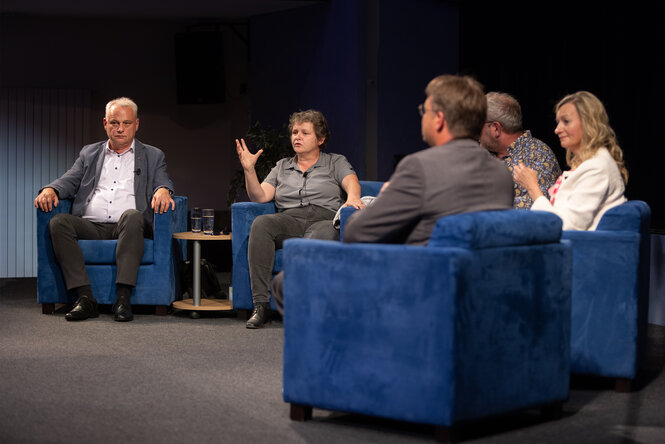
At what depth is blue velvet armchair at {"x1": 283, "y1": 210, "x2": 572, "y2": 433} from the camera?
8.52 ft

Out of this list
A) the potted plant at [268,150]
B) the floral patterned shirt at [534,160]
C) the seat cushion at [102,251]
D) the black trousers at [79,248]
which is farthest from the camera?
the potted plant at [268,150]

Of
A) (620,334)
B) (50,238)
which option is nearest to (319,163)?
(50,238)

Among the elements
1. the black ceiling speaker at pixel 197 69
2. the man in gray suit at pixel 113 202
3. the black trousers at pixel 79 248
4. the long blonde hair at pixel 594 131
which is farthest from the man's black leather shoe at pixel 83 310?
the black ceiling speaker at pixel 197 69

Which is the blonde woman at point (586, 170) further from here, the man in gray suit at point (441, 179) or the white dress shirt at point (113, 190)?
the white dress shirt at point (113, 190)

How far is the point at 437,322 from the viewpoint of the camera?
8.49 ft

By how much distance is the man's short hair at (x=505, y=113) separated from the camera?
4262 millimetres

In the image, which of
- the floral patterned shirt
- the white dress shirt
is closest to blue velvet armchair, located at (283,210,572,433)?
the floral patterned shirt

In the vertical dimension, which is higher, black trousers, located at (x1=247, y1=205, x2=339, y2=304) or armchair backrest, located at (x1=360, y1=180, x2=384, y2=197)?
armchair backrest, located at (x1=360, y1=180, x2=384, y2=197)

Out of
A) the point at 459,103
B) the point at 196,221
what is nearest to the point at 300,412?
the point at 459,103

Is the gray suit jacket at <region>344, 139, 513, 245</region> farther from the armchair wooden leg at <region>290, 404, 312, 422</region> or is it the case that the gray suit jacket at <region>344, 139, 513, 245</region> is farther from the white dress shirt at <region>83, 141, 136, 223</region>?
the white dress shirt at <region>83, 141, 136, 223</region>

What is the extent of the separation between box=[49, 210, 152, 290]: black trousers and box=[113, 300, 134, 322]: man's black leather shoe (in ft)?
0.39

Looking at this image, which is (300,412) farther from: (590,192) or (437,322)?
(590,192)

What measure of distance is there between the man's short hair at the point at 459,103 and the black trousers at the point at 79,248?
2715mm

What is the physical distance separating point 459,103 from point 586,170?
3.04 ft
